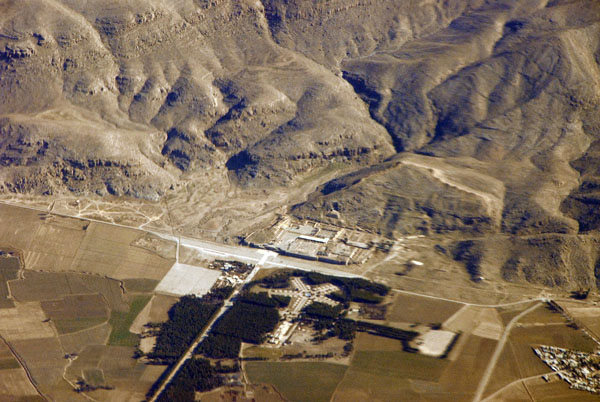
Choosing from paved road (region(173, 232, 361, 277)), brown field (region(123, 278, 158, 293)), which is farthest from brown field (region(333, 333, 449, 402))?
brown field (region(123, 278, 158, 293))

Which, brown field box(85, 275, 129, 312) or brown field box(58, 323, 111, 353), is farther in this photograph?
brown field box(85, 275, 129, 312)

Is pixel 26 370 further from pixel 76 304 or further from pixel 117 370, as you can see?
pixel 76 304

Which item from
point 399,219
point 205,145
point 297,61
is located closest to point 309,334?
point 399,219

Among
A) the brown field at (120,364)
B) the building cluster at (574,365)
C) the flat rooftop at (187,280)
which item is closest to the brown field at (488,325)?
the building cluster at (574,365)

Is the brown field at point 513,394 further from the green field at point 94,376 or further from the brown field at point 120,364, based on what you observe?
the green field at point 94,376

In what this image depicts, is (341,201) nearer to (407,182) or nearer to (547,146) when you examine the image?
(407,182)

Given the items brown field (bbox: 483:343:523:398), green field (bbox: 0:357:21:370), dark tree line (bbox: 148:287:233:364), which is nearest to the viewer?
brown field (bbox: 483:343:523:398)

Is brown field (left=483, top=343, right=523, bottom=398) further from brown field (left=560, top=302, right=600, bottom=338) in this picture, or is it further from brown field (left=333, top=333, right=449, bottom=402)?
brown field (left=560, top=302, right=600, bottom=338)
